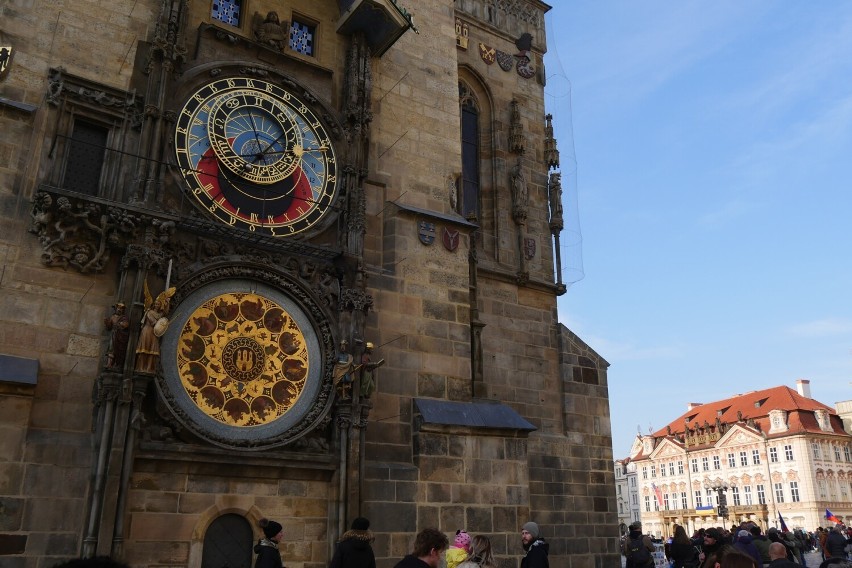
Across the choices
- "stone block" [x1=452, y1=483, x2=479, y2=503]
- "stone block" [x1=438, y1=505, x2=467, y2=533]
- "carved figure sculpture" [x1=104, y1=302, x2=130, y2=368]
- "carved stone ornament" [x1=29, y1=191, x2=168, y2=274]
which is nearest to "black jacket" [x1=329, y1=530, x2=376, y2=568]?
"carved figure sculpture" [x1=104, y1=302, x2=130, y2=368]

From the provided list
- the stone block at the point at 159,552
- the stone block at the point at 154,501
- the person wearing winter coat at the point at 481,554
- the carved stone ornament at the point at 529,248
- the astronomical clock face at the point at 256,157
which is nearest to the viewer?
the person wearing winter coat at the point at 481,554

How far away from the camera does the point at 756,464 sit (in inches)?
2199

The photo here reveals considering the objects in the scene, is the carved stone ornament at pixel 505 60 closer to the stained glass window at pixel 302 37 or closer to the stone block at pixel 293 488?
the stained glass window at pixel 302 37

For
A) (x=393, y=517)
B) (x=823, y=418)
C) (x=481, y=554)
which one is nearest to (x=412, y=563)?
(x=481, y=554)

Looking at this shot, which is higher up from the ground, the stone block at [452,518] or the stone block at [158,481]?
the stone block at [158,481]

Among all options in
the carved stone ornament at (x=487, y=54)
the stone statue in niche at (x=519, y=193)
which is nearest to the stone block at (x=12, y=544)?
the stone statue in niche at (x=519, y=193)

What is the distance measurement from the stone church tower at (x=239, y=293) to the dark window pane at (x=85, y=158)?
0.12 feet

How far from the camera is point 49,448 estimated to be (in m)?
8.12

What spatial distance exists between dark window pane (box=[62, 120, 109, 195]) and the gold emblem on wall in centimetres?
210

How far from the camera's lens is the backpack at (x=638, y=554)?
10016mm

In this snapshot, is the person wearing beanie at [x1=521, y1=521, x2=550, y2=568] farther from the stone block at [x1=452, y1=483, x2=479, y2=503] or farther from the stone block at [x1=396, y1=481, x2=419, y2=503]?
the stone block at [x1=452, y1=483, x2=479, y2=503]

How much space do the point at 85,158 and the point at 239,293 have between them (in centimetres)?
257

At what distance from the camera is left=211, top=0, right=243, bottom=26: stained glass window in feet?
36.7

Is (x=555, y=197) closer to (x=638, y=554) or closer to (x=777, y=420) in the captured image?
(x=638, y=554)
